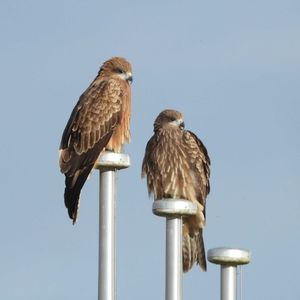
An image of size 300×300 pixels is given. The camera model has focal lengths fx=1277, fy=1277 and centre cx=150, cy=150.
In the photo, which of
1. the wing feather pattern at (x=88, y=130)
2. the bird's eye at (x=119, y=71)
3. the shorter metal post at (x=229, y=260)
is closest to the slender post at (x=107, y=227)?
the shorter metal post at (x=229, y=260)

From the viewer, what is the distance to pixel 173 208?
408 inches

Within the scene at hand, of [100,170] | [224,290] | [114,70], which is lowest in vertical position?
Result: [224,290]

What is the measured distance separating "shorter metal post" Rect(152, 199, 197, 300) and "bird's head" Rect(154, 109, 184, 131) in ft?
17.7

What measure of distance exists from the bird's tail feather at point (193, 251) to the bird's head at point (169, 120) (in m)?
1.47

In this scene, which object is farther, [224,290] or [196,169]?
[196,169]

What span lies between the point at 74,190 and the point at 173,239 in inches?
103

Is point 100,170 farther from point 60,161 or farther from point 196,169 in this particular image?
point 196,169

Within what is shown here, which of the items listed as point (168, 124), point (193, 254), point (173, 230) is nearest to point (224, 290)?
point (173, 230)

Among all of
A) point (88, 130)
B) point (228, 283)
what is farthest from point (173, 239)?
point (88, 130)

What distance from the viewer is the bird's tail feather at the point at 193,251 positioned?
1450 centimetres

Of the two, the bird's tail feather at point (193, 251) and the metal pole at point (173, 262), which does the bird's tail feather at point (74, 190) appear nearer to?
the metal pole at point (173, 262)

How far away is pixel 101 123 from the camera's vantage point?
13.7 metres

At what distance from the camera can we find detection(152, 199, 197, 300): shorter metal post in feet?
32.5

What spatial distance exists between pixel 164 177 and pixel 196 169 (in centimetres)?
57
